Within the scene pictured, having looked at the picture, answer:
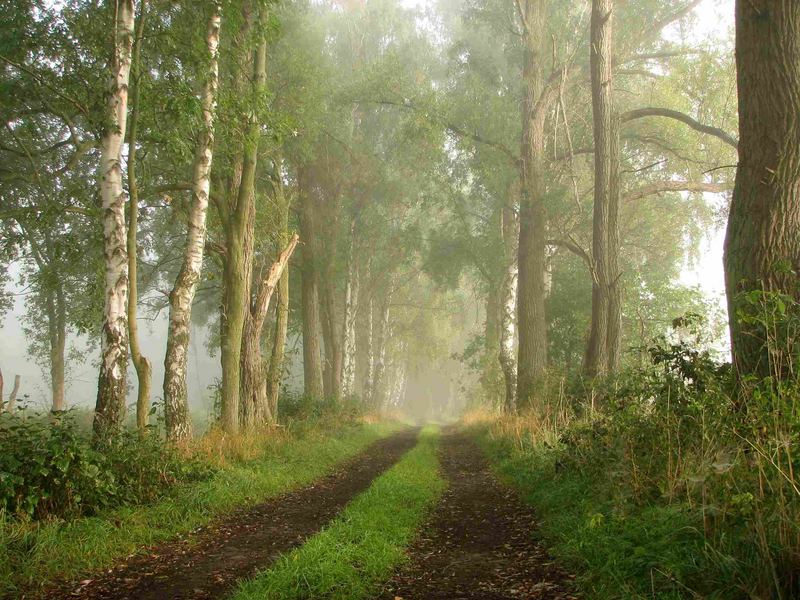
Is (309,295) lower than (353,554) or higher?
higher

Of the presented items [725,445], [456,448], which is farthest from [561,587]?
[456,448]

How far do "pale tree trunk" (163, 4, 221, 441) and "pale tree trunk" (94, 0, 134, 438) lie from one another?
1710 millimetres

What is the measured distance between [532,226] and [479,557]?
11803 millimetres

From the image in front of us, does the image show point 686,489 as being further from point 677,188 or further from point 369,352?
point 369,352

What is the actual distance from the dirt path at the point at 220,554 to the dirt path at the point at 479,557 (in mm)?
1386

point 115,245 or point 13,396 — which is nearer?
point 115,245

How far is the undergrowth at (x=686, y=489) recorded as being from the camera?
329 centimetres

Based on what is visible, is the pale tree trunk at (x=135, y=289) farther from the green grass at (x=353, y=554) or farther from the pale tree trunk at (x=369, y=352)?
the pale tree trunk at (x=369, y=352)

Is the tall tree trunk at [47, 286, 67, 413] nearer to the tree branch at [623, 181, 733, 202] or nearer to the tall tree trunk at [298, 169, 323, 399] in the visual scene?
the tall tree trunk at [298, 169, 323, 399]

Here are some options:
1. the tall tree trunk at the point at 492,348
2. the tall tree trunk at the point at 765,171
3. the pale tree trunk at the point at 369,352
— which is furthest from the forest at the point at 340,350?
the pale tree trunk at the point at 369,352

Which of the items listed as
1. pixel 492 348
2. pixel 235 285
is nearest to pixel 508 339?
pixel 492 348

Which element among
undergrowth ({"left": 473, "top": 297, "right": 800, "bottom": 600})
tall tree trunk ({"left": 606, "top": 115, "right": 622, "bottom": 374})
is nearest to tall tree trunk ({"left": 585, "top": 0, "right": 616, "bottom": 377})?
tall tree trunk ({"left": 606, "top": 115, "right": 622, "bottom": 374})

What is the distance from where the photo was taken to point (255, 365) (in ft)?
43.3

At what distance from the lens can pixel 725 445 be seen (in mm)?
4684
